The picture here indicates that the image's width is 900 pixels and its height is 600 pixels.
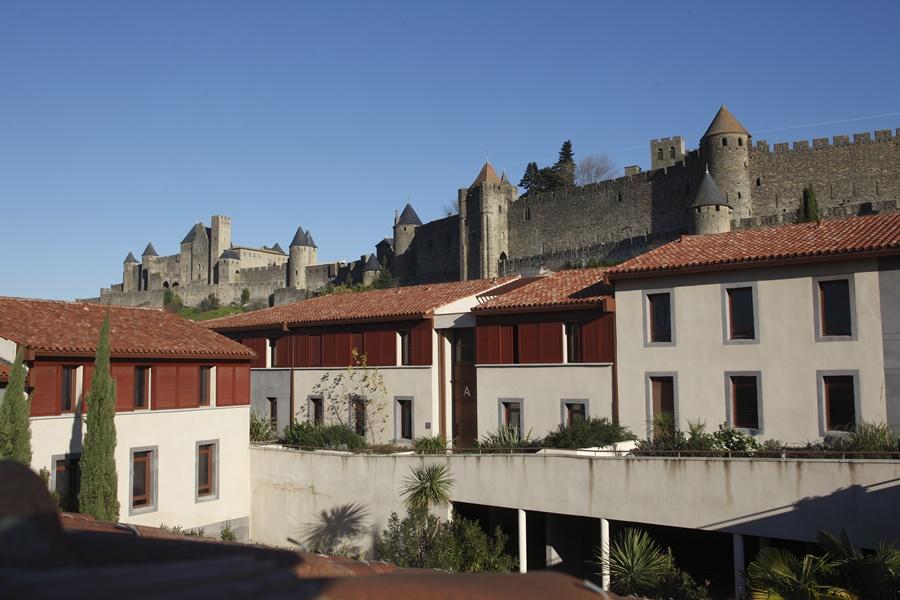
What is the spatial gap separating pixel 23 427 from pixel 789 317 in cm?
1922

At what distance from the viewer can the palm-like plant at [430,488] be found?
20469 millimetres

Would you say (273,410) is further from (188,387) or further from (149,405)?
(149,405)

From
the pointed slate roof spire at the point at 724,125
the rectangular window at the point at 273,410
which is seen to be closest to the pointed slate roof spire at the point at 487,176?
the pointed slate roof spire at the point at 724,125

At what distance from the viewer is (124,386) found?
2288cm

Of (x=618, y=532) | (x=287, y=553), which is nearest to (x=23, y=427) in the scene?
(x=618, y=532)

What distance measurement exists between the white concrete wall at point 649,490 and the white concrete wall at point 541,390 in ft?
15.2

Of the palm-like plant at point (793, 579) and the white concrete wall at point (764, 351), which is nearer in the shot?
A: the palm-like plant at point (793, 579)

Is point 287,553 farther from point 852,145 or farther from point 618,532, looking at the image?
point 852,145

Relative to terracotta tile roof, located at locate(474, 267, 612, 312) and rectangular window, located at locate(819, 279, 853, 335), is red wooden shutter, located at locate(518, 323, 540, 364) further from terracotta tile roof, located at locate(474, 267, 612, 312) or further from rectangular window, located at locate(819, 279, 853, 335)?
rectangular window, located at locate(819, 279, 853, 335)

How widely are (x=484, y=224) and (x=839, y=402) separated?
52054mm

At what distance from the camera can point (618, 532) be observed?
18.5 m

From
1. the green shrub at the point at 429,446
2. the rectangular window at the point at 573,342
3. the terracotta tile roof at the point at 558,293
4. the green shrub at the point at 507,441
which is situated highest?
the terracotta tile roof at the point at 558,293

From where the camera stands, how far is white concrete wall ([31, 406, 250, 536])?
21203 millimetres

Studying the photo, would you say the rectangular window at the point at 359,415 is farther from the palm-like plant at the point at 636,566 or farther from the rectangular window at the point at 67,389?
the palm-like plant at the point at 636,566
